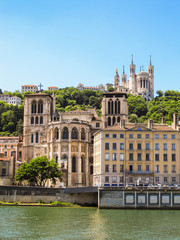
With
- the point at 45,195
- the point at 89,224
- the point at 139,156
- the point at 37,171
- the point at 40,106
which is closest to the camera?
the point at 89,224

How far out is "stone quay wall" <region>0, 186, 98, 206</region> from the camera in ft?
257

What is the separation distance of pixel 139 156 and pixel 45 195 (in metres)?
19.6

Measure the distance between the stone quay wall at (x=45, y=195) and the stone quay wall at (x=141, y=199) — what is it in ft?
20.4

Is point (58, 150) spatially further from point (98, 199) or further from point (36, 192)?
point (98, 199)

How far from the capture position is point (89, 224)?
53.4 metres

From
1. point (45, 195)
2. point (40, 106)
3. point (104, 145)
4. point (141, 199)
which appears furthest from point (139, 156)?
point (40, 106)

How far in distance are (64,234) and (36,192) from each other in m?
33.2

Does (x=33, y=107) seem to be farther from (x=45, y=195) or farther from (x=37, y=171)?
(x=45, y=195)

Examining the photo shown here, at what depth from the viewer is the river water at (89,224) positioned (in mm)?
45969

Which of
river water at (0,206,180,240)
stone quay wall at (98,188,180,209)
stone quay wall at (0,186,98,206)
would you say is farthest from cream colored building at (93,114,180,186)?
river water at (0,206,180,240)

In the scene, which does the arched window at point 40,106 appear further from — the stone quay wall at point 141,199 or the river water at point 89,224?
the river water at point 89,224

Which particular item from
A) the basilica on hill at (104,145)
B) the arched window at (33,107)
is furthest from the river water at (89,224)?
the arched window at (33,107)

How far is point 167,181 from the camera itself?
83.8m

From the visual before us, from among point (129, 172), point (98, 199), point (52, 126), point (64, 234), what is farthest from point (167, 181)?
point (64, 234)
